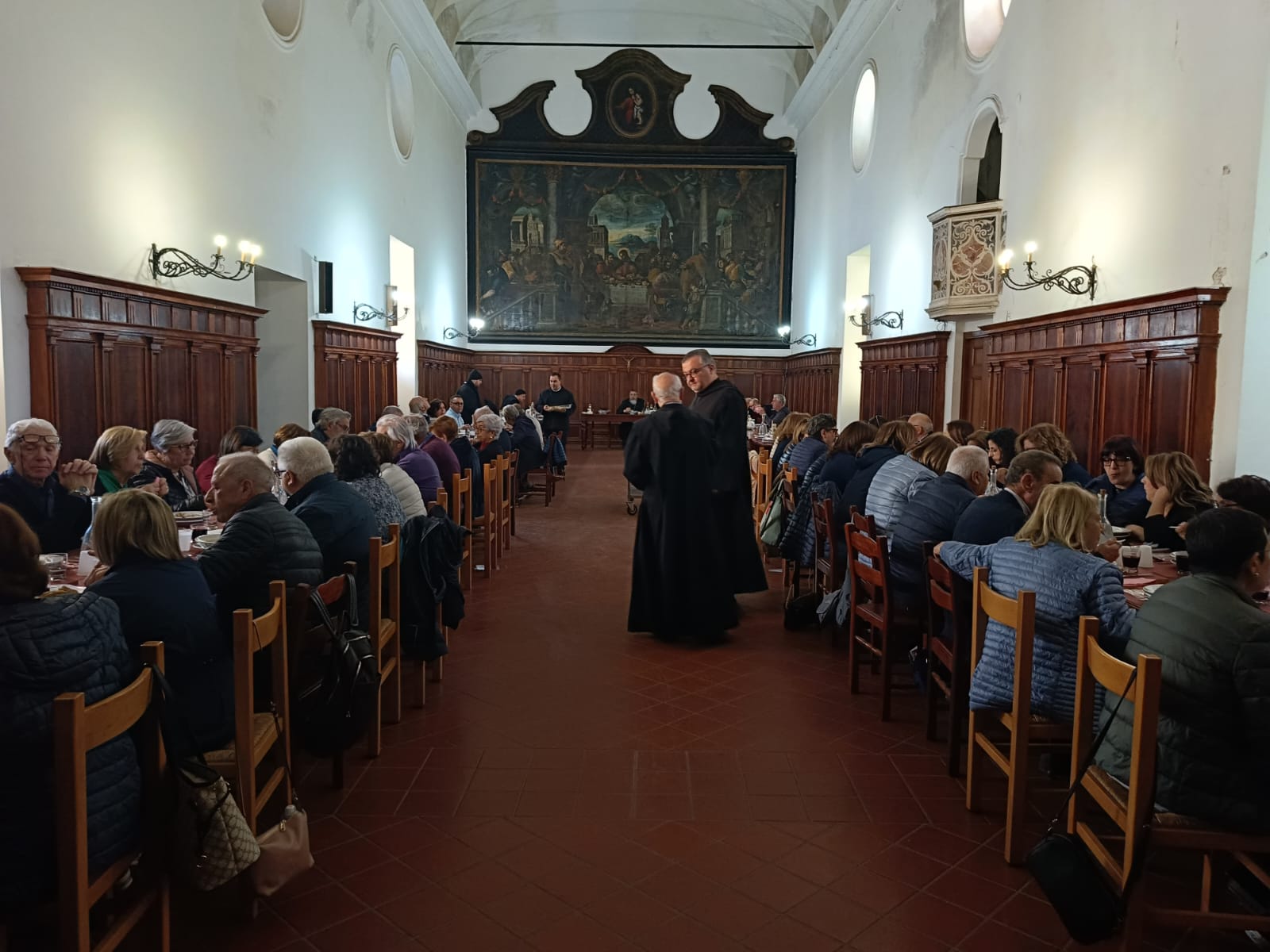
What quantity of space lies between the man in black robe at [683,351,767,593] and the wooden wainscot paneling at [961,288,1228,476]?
3368 millimetres

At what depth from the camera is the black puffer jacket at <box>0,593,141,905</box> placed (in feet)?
7.11

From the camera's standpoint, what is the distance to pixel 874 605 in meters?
5.05

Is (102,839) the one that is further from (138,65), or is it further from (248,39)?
(248,39)

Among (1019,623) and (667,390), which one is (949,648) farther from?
(667,390)

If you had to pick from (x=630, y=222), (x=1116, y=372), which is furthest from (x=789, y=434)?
(x=630, y=222)

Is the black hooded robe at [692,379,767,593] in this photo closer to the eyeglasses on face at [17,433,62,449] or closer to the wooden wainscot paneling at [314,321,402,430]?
the eyeglasses on face at [17,433,62,449]

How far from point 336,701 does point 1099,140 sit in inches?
322

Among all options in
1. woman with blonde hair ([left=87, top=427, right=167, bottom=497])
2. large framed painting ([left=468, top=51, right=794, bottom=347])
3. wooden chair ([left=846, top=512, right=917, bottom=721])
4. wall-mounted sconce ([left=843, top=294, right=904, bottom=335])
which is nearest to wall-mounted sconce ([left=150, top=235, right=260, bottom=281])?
woman with blonde hair ([left=87, top=427, right=167, bottom=497])

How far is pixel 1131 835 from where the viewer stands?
249 cm

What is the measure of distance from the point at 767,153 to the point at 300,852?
850 inches

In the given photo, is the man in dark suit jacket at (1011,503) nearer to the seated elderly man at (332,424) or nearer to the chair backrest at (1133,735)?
the chair backrest at (1133,735)

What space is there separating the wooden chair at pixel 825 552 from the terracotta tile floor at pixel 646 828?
1.80ft

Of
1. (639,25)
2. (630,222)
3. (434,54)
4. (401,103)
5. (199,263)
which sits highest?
(639,25)

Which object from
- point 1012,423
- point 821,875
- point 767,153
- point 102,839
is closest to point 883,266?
point 1012,423
